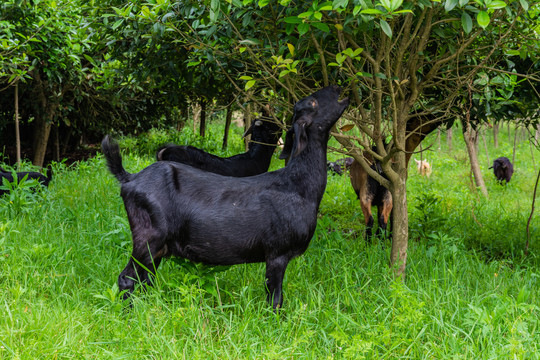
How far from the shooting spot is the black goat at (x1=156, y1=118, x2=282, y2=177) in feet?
19.4

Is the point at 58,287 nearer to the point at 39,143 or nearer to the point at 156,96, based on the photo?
the point at 39,143

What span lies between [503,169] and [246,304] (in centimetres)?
998

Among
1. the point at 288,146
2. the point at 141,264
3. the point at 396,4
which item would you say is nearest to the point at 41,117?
the point at 141,264

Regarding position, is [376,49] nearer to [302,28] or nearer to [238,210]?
[302,28]

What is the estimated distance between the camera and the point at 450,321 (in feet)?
10.6

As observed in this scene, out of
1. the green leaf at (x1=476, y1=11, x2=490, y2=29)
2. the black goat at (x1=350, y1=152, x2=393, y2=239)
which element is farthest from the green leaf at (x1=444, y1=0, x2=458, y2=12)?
the black goat at (x1=350, y1=152, x2=393, y2=239)

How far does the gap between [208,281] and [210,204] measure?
66 centimetres

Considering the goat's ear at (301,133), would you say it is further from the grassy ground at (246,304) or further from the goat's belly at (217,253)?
the grassy ground at (246,304)

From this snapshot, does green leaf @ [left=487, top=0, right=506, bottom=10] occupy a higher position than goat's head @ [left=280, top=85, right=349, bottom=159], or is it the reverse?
green leaf @ [left=487, top=0, right=506, bottom=10]

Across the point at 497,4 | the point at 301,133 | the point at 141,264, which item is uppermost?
the point at 497,4

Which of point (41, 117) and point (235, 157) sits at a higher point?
point (41, 117)

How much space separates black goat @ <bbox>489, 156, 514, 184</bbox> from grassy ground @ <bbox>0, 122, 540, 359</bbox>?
247 inches

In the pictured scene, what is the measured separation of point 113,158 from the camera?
3514 mm

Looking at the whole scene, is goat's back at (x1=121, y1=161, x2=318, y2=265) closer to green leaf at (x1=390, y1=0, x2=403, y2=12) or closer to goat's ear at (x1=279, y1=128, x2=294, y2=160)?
goat's ear at (x1=279, y1=128, x2=294, y2=160)
